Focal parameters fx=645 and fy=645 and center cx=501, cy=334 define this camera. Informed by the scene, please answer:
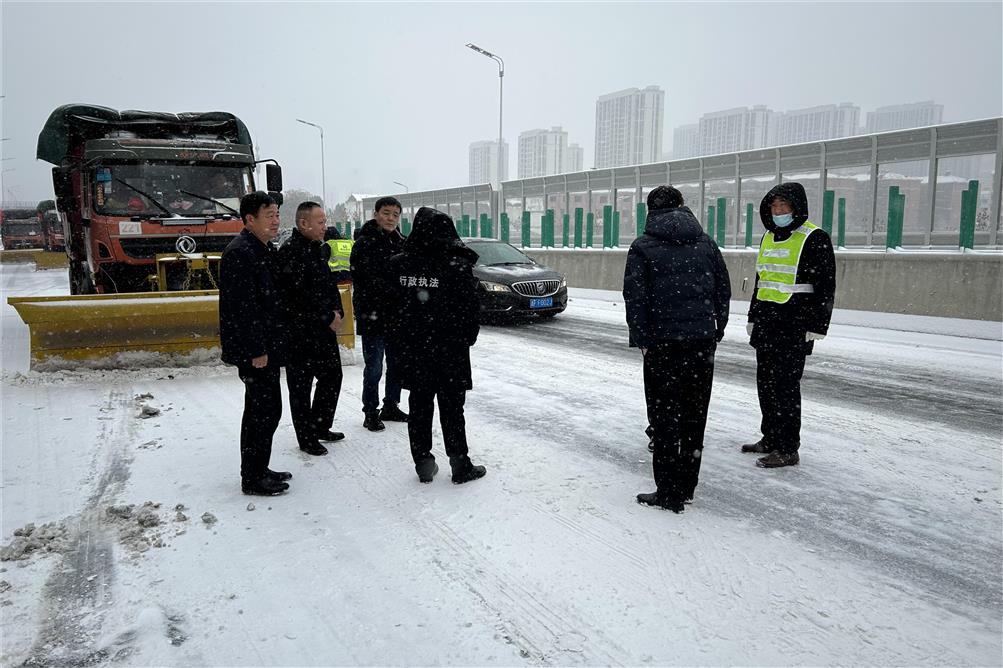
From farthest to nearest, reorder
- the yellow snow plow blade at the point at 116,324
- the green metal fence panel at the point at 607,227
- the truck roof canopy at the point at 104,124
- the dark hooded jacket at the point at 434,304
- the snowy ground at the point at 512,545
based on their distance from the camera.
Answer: the green metal fence panel at the point at 607,227
the truck roof canopy at the point at 104,124
the yellow snow plow blade at the point at 116,324
the dark hooded jacket at the point at 434,304
the snowy ground at the point at 512,545

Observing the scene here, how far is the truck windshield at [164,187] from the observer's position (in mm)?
8336

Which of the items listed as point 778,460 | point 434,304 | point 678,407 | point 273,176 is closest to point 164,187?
point 273,176

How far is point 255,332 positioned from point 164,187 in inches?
230

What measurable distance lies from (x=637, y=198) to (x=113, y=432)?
20356 mm

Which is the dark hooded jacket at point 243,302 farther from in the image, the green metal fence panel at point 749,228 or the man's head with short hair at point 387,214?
the green metal fence panel at point 749,228

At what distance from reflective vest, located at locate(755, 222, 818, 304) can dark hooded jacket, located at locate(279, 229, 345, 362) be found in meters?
3.04

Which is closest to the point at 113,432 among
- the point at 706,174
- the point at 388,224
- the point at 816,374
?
the point at 388,224

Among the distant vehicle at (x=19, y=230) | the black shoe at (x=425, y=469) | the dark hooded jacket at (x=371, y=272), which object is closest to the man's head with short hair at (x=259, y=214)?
the dark hooded jacket at (x=371, y=272)

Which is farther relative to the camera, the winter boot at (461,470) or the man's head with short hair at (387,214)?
the man's head with short hair at (387,214)

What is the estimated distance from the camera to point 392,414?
5.75 m

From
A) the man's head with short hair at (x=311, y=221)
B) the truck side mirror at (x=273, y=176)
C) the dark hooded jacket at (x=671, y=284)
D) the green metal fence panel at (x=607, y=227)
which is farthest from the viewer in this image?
the green metal fence panel at (x=607, y=227)

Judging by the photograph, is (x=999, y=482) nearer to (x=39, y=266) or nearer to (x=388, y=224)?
(x=388, y=224)

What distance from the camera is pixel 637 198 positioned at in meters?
23.1

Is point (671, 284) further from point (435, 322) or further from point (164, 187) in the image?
point (164, 187)
